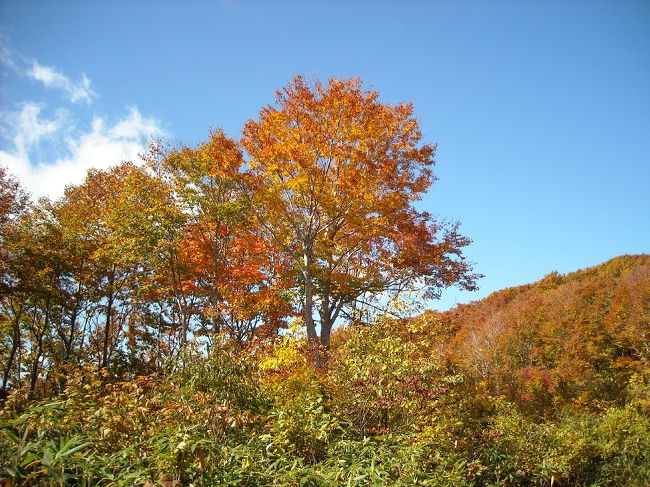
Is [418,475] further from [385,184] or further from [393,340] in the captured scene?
[385,184]

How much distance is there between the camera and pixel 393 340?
743 centimetres

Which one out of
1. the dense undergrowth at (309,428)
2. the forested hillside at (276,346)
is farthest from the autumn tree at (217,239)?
the dense undergrowth at (309,428)

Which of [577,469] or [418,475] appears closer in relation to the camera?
[418,475]

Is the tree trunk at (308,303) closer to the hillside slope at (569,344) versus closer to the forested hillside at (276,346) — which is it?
the forested hillside at (276,346)

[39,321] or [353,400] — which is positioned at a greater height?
[39,321]

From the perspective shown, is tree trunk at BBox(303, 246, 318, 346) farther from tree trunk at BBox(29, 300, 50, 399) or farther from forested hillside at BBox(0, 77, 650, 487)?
tree trunk at BBox(29, 300, 50, 399)

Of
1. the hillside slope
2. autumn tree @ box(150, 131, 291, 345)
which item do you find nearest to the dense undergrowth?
autumn tree @ box(150, 131, 291, 345)

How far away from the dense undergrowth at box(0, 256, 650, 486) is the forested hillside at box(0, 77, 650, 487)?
0.04m

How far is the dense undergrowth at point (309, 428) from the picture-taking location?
3.14 m

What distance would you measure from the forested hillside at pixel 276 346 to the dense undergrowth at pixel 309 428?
4 cm

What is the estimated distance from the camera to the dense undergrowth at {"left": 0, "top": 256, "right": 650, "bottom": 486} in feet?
10.3

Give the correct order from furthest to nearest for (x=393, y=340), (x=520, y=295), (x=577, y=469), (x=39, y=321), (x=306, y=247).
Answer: (x=520, y=295)
(x=39, y=321)
(x=306, y=247)
(x=577, y=469)
(x=393, y=340)

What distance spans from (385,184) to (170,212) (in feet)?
24.7

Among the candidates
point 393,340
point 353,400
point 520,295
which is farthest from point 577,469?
point 520,295
